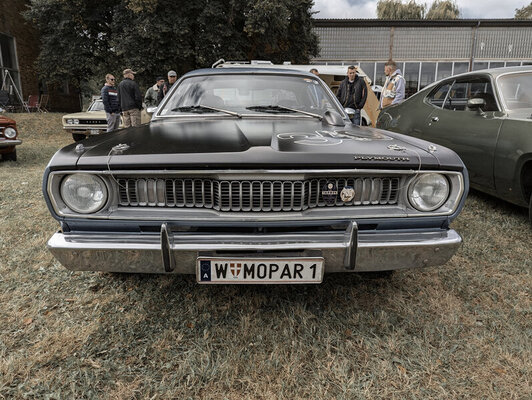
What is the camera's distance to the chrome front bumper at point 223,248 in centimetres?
180

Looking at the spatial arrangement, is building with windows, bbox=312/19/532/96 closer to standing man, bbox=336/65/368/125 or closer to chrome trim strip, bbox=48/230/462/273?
standing man, bbox=336/65/368/125

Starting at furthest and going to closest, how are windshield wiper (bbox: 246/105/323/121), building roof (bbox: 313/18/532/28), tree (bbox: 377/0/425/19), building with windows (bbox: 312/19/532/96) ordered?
1. tree (bbox: 377/0/425/19)
2. building with windows (bbox: 312/19/532/96)
3. building roof (bbox: 313/18/532/28)
4. windshield wiper (bbox: 246/105/323/121)

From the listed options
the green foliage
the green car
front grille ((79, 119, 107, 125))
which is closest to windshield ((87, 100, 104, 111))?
front grille ((79, 119, 107, 125))

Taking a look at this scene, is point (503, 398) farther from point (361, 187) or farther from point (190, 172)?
point (190, 172)

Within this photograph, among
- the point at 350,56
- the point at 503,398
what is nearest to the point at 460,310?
the point at 503,398

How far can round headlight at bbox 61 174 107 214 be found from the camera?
188 cm

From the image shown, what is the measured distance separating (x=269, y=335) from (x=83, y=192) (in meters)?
1.25

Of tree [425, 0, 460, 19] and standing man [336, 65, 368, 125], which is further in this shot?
tree [425, 0, 460, 19]

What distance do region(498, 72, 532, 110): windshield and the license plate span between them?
10.7 feet

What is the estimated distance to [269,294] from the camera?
248cm

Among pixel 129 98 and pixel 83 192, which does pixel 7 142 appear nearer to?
pixel 129 98

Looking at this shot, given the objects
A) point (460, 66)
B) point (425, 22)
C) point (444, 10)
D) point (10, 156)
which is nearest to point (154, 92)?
point (10, 156)

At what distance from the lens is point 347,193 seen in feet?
6.32

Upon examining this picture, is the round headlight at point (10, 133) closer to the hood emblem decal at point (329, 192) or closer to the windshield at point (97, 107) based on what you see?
the windshield at point (97, 107)
